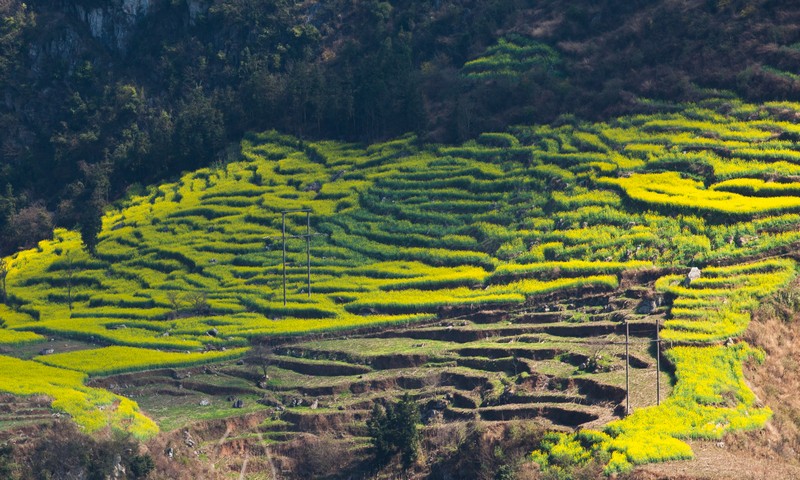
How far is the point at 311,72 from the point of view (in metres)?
77.7

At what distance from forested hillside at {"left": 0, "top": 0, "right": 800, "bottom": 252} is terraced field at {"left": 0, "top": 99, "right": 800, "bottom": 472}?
268cm

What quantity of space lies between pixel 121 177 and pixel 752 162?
39.0 meters

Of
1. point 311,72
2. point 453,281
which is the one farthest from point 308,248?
point 311,72

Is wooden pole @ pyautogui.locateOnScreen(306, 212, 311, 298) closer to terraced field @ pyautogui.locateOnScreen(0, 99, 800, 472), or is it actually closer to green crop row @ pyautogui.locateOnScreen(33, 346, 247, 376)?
terraced field @ pyautogui.locateOnScreen(0, 99, 800, 472)

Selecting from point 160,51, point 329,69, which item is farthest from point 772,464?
point 160,51

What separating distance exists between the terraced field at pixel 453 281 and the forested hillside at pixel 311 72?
2676 mm

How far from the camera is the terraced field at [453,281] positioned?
43.7 metres

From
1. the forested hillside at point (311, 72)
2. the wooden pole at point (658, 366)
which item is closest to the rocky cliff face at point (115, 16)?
the forested hillside at point (311, 72)

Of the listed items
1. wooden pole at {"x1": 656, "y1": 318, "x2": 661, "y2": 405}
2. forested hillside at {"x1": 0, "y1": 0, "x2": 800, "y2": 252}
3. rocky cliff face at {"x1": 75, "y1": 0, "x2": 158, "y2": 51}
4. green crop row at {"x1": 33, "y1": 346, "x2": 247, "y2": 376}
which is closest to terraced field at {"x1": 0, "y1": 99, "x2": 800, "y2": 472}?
green crop row at {"x1": 33, "y1": 346, "x2": 247, "y2": 376}

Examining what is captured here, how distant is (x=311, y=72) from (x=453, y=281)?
87.7 feet

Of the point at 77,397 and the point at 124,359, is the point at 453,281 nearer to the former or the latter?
the point at 124,359

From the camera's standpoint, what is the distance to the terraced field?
43719 mm

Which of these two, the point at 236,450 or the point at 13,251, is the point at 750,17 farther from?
the point at 13,251

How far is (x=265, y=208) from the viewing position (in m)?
67.6
